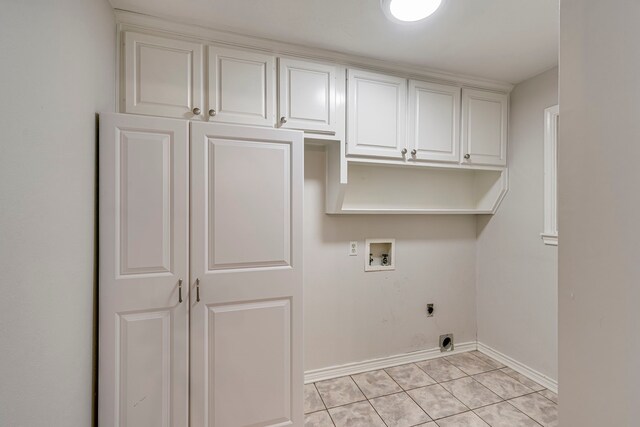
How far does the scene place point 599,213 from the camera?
519 mm

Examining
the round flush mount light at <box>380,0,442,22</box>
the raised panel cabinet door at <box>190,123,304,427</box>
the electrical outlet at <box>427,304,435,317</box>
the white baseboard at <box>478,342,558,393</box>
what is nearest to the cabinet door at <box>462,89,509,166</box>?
the round flush mount light at <box>380,0,442,22</box>

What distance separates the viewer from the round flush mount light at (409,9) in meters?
1.55

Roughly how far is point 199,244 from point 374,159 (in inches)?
53.8

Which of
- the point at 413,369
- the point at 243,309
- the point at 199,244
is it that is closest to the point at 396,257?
the point at 413,369

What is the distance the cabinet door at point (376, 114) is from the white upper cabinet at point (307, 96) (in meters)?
0.15

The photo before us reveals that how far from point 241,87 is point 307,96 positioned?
44 centimetres

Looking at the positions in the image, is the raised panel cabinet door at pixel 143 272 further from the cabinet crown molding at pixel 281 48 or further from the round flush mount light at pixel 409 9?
the round flush mount light at pixel 409 9

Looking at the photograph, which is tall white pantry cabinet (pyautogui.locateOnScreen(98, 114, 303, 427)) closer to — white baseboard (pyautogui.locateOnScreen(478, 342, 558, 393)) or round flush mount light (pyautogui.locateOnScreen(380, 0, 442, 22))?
round flush mount light (pyautogui.locateOnScreen(380, 0, 442, 22))

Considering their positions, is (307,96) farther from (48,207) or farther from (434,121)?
(48,207)

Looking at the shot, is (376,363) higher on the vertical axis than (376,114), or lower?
lower

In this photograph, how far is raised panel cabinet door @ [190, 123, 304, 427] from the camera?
1.54m

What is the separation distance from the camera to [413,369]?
251 centimetres

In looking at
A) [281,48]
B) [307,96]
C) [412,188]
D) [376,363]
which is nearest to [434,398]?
[376,363]

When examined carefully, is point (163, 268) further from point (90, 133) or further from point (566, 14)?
point (566, 14)
